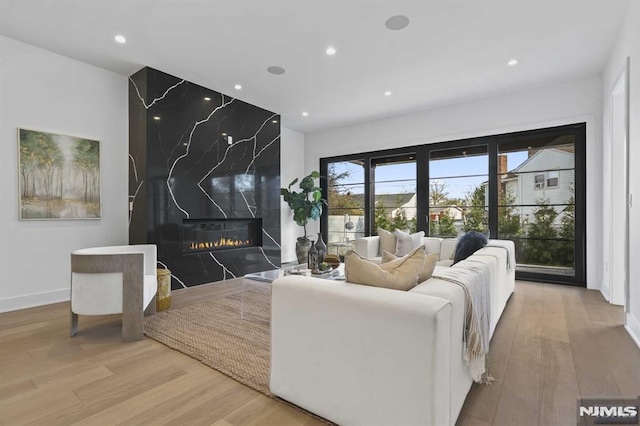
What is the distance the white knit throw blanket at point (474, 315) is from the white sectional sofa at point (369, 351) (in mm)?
53

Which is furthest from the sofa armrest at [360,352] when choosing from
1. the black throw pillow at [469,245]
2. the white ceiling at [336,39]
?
the white ceiling at [336,39]

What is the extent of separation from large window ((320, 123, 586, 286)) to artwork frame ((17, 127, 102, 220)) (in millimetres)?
4652

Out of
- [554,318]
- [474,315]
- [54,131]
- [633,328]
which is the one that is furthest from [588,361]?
[54,131]

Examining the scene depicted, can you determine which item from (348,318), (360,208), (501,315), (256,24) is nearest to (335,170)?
(360,208)

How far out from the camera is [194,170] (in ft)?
14.9

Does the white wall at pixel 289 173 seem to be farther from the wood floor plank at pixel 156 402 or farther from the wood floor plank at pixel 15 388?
the wood floor plank at pixel 15 388

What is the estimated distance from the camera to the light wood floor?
1.63 m

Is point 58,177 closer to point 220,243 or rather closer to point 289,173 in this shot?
point 220,243

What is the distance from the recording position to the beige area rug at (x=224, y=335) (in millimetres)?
2127

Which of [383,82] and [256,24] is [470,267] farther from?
[383,82]

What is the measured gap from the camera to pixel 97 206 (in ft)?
13.1

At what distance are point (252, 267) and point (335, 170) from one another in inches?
116

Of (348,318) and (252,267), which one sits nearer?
(348,318)

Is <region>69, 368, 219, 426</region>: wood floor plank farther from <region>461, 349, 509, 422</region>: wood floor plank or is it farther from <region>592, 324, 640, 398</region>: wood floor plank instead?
<region>592, 324, 640, 398</region>: wood floor plank
